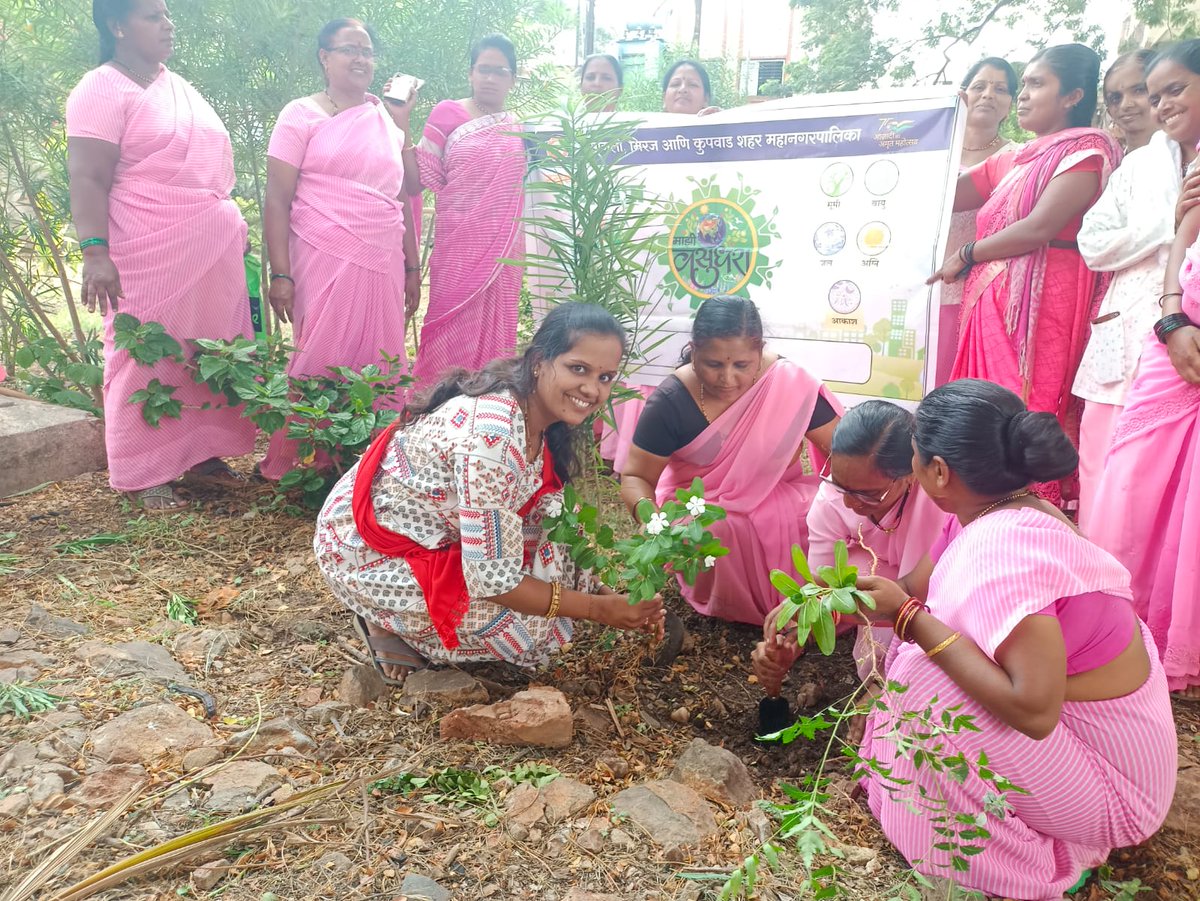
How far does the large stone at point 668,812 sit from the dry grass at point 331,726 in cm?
4

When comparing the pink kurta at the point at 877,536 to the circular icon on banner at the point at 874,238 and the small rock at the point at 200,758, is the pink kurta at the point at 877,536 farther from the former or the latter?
the small rock at the point at 200,758

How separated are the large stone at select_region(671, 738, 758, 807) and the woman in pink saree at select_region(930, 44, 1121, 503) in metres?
1.90

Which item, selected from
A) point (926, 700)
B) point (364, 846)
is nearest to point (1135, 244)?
point (926, 700)

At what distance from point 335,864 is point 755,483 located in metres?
1.83

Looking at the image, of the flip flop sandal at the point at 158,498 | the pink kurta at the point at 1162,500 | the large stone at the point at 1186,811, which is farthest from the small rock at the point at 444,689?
the pink kurta at the point at 1162,500

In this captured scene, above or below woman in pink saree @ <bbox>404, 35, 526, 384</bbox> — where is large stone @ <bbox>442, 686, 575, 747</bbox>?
below

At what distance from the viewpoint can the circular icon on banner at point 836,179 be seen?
3510mm

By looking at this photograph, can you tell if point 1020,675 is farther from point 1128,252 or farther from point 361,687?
point 1128,252

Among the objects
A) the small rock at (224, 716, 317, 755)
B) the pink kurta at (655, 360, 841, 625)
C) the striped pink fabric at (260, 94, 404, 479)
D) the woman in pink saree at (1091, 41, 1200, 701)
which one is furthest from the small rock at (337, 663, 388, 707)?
the woman in pink saree at (1091, 41, 1200, 701)

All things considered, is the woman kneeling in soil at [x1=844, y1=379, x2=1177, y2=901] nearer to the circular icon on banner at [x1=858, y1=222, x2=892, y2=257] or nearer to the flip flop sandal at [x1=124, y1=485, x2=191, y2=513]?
the circular icon on banner at [x1=858, y1=222, x2=892, y2=257]

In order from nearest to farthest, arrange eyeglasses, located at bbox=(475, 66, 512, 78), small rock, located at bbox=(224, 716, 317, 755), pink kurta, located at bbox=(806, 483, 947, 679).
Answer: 1. small rock, located at bbox=(224, 716, 317, 755)
2. pink kurta, located at bbox=(806, 483, 947, 679)
3. eyeglasses, located at bbox=(475, 66, 512, 78)

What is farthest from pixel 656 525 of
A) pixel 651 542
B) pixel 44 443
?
pixel 44 443

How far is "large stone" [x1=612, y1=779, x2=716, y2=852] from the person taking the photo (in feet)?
5.99

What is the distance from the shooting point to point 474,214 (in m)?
4.11
